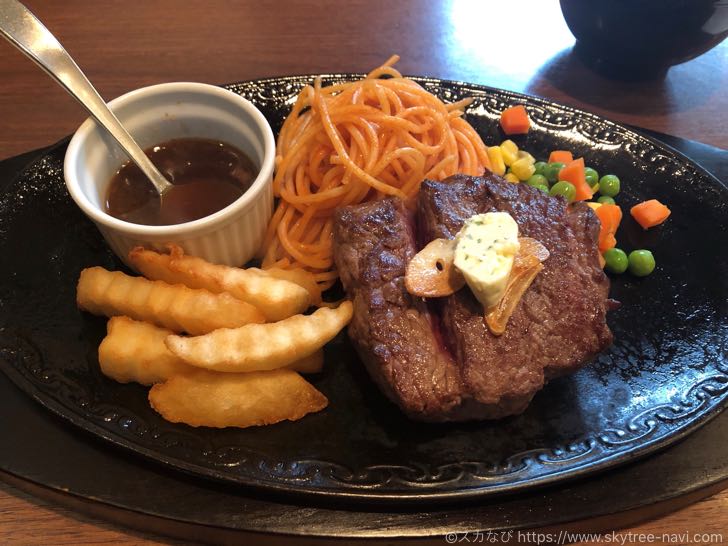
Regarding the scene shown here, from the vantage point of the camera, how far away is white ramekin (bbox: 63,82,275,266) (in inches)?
93.9

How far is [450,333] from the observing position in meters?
2.25

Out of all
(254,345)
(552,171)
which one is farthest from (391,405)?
(552,171)

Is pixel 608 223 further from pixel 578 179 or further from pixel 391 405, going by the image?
pixel 391 405

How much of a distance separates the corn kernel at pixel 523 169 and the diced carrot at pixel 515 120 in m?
0.27

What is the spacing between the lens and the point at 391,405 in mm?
2387

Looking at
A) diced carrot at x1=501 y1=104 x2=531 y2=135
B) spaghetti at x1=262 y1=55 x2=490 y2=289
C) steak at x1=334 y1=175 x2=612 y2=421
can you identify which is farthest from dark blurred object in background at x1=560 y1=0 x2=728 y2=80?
steak at x1=334 y1=175 x2=612 y2=421

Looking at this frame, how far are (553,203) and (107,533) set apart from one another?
7.96ft

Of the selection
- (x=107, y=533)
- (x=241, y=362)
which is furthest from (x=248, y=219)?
(x=107, y=533)

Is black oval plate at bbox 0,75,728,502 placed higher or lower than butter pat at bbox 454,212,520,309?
lower

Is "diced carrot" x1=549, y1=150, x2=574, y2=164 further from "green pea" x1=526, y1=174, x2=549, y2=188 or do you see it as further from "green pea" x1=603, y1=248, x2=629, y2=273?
"green pea" x1=603, y1=248, x2=629, y2=273

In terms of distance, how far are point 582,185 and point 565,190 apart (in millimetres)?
158

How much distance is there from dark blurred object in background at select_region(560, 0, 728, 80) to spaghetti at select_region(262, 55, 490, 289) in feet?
6.12

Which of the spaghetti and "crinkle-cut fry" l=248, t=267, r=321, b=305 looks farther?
the spaghetti

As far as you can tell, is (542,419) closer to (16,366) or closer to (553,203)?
(553,203)
